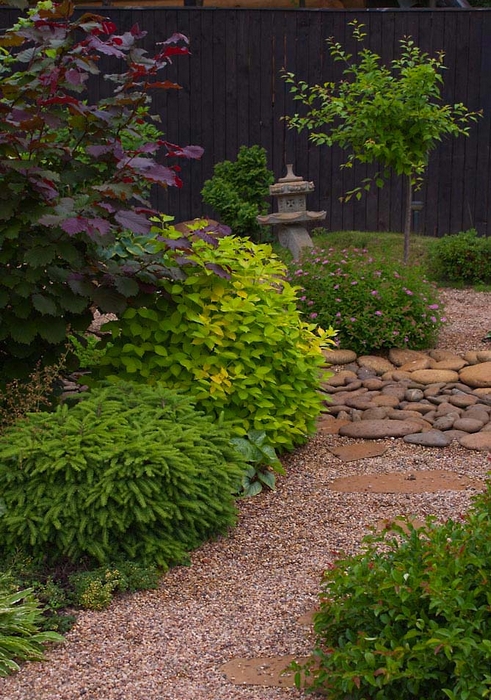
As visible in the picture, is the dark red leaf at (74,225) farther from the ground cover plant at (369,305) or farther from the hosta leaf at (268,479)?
the ground cover plant at (369,305)

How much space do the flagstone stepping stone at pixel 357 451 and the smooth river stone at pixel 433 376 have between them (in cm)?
110

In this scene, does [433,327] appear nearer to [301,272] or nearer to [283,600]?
[301,272]

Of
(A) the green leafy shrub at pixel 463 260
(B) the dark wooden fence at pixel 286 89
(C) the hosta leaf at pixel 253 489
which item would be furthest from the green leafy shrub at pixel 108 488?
(B) the dark wooden fence at pixel 286 89

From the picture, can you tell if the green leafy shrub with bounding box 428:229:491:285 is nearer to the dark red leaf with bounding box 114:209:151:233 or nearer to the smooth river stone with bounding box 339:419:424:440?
the smooth river stone with bounding box 339:419:424:440

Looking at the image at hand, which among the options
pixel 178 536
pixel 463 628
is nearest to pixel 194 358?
pixel 178 536

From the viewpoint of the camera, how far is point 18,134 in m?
4.08

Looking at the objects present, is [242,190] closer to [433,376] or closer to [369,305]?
[369,305]

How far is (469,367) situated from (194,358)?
2412mm

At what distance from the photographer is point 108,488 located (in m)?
3.31

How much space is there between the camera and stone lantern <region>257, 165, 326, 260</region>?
9.17m

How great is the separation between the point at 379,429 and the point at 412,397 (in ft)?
2.03

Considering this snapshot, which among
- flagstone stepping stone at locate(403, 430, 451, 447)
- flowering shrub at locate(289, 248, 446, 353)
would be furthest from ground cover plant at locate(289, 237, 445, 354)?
flagstone stepping stone at locate(403, 430, 451, 447)

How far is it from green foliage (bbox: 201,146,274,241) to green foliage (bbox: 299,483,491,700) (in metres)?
7.40

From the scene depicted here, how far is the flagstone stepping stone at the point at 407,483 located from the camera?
421 centimetres
